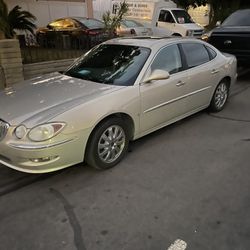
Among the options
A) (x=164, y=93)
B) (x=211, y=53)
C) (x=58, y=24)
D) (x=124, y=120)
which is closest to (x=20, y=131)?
(x=124, y=120)

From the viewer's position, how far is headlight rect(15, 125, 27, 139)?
11.1ft

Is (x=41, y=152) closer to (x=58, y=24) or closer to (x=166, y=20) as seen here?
(x=58, y=24)

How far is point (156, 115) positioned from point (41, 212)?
2.11 m

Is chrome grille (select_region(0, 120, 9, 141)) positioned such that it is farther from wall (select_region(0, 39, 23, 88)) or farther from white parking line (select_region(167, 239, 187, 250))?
wall (select_region(0, 39, 23, 88))

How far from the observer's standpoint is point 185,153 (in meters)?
4.48

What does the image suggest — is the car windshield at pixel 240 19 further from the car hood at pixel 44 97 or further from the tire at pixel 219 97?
the car hood at pixel 44 97

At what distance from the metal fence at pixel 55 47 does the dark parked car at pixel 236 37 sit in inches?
135

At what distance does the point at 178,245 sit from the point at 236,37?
7.17 meters

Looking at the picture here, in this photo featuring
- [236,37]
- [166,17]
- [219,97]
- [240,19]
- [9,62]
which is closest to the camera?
[219,97]

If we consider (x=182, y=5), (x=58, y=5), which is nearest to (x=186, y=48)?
(x=58, y=5)

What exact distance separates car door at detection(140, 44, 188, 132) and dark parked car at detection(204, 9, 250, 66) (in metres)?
4.25

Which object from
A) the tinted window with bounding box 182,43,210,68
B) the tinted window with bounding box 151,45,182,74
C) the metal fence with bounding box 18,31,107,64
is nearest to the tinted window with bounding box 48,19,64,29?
the metal fence with bounding box 18,31,107,64

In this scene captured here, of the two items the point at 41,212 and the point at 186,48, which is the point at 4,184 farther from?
the point at 186,48

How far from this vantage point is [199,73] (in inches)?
210
